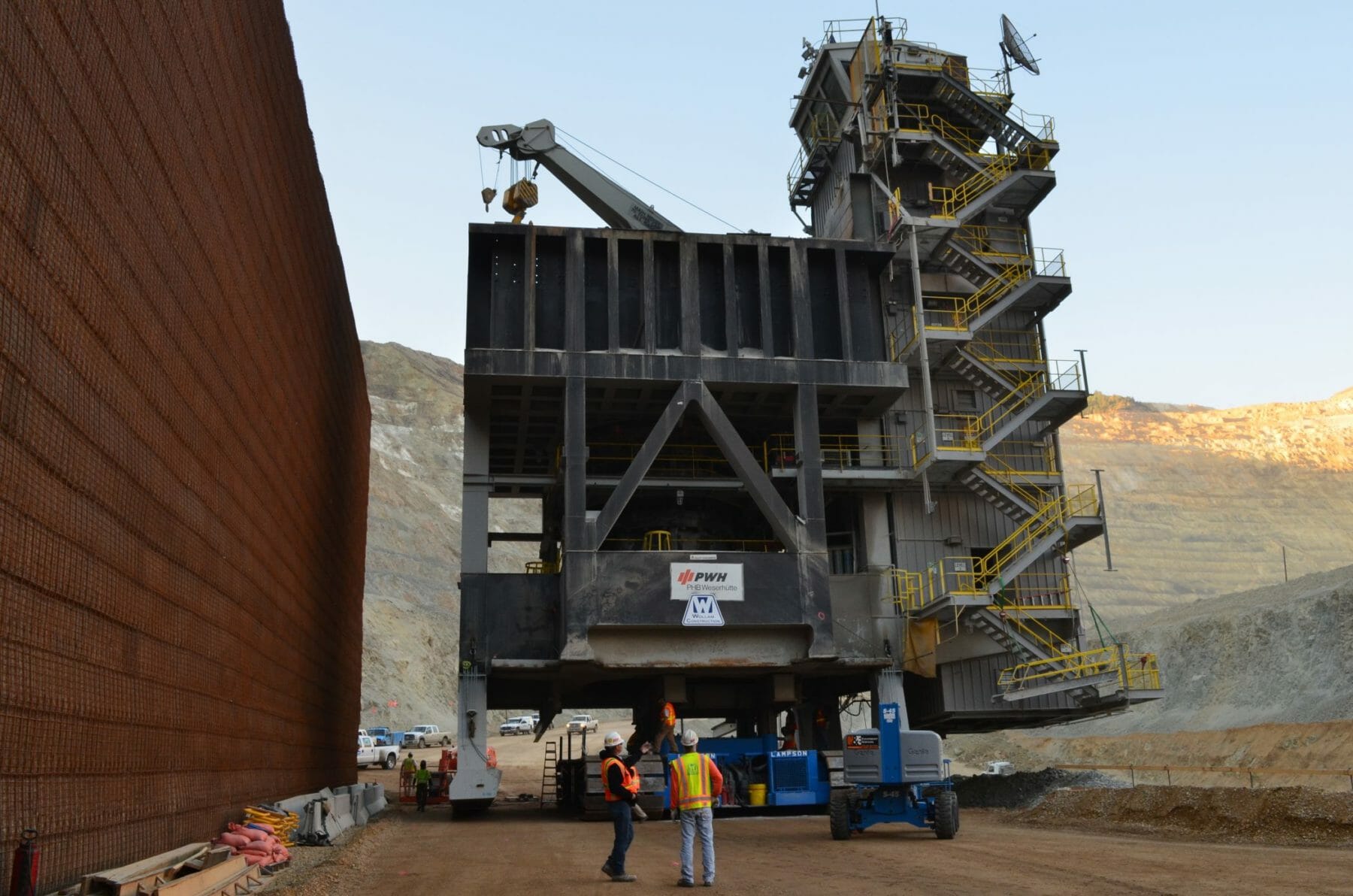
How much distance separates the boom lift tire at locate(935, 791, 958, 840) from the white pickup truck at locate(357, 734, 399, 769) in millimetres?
41264

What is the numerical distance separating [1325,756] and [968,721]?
18796 mm

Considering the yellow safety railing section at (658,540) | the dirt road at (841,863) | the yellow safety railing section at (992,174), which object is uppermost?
the yellow safety railing section at (992,174)

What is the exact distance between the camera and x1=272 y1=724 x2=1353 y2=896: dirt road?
39.5 feet

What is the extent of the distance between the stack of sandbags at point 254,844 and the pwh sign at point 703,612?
1178 cm

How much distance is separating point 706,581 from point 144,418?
16.2 metres

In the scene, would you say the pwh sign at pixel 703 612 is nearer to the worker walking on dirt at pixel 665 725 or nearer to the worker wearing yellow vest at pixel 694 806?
the worker walking on dirt at pixel 665 725

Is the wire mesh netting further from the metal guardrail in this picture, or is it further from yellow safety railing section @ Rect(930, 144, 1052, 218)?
yellow safety railing section @ Rect(930, 144, 1052, 218)

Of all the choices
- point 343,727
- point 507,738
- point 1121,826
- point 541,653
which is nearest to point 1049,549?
point 1121,826

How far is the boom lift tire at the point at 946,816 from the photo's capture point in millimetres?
17688

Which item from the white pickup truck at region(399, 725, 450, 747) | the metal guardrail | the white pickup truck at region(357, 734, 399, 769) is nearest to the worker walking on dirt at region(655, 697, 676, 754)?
the metal guardrail

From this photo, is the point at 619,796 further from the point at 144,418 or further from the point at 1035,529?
the point at 1035,529

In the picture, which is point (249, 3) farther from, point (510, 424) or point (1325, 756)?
point (1325, 756)

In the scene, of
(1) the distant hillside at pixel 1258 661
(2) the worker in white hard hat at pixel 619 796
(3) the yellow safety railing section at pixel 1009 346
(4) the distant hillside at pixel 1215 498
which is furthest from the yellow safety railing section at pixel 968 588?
(4) the distant hillside at pixel 1215 498

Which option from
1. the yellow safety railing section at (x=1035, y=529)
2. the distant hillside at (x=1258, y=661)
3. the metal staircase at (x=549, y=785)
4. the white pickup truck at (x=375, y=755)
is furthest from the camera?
the white pickup truck at (x=375, y=755)
